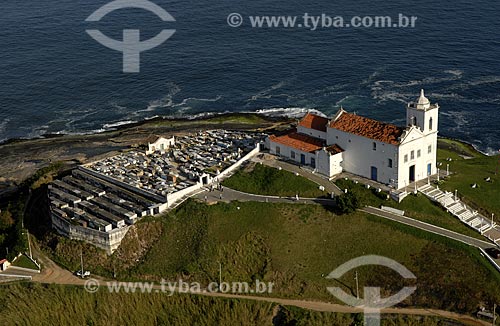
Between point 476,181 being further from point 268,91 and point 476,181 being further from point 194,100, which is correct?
point 194,100

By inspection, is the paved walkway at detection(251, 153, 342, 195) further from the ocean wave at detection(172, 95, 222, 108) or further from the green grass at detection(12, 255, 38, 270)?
the ocean wave at detection(172, 95, 222, 108)

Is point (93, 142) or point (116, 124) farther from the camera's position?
point (116, 124)

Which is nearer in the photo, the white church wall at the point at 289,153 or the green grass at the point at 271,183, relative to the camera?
the green grass at the point at 271,183

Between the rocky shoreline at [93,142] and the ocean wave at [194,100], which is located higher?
the ocean wave at [194,100]

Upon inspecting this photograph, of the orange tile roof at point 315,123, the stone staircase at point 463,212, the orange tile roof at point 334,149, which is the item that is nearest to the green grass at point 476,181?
the stone staircase at point 463,212

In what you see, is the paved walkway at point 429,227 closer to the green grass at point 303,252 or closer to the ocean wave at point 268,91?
the green grass at point 303,252

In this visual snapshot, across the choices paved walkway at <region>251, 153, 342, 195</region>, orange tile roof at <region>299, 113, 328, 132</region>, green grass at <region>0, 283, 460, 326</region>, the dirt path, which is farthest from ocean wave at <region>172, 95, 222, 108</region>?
green grass at <region>0, 283, 460, 326</region>

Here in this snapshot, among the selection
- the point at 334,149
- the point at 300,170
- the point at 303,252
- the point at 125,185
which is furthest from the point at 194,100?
the point at 303,252
